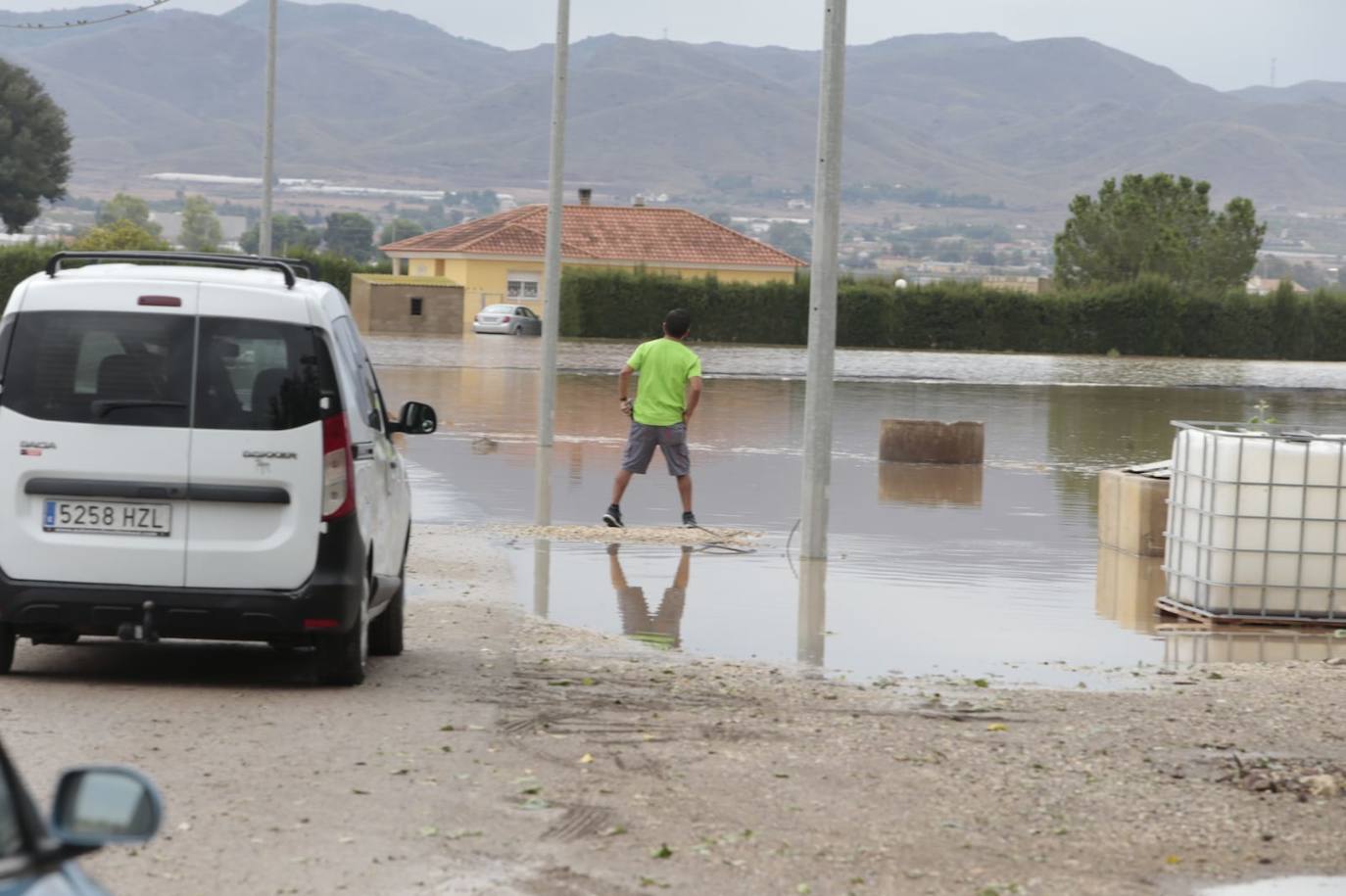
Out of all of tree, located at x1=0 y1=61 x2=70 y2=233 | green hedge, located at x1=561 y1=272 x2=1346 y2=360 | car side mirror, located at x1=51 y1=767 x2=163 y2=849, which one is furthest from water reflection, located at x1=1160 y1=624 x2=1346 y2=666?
tree, located at x1=0 y1=61 x2=70 y2=233

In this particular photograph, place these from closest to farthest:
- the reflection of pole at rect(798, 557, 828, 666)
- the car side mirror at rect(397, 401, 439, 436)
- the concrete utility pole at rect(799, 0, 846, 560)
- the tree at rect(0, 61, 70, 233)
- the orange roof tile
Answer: the car side mirror at rect(397, 401, 439, 436) → the reflection of pole at rect(798, 557, 828, 666) → the concrete utility pole at rect(799, 0, 846, 560) → the orange roof tile → the tree at rect(0, 61, 70, 233)

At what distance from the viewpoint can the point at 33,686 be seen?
9.28 metres

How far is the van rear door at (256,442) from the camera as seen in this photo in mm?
9047

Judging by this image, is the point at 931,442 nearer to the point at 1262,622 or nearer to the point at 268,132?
the point at 268,132

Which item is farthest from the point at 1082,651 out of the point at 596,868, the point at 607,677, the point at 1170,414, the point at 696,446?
the point at 1170,414

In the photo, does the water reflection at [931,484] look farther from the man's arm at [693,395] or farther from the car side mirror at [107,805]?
the car side mirror at [107,805]

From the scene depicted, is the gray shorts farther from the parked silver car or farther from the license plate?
the parked silver car

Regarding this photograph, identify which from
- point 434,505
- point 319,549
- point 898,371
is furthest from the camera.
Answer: point 898,371

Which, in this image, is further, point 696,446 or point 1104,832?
point 696,446

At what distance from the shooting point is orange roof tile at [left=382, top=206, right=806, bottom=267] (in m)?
97.2

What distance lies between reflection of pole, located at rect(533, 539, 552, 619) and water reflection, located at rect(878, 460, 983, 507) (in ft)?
17.8

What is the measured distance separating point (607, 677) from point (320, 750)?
7.11 feet

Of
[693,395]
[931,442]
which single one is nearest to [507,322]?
[931,442]

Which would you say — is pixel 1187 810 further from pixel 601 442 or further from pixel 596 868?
pixel 601 442
